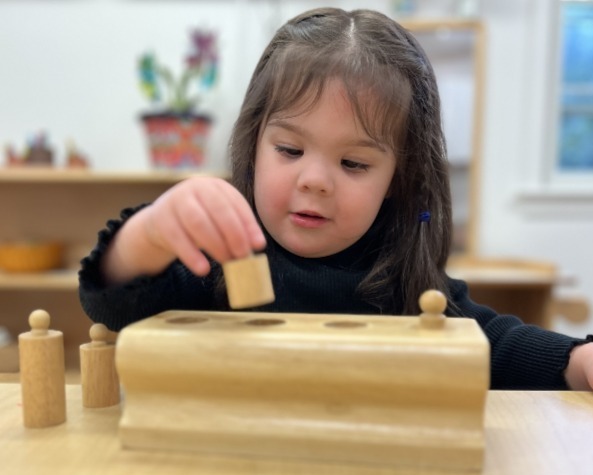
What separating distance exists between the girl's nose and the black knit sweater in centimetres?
13

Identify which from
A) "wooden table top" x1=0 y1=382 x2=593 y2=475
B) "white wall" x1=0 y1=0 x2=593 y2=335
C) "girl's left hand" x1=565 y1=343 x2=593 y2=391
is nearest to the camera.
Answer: "wooden table top" x1=0 y1=382 x2=593 y2=475

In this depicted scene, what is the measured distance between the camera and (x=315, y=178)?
0.61 m

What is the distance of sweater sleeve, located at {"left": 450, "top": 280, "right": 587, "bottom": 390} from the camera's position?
2.10 feet

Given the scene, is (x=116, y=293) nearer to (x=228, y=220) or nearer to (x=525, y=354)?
(x=228, y=220)

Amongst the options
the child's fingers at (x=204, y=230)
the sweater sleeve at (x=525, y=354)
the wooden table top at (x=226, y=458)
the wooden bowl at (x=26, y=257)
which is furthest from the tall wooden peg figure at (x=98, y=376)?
the wooden bowl at (x=26, y=257)

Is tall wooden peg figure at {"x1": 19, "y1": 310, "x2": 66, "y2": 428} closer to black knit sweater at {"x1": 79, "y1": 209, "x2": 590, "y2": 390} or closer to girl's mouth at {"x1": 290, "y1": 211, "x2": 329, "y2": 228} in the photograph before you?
black knit sweater at {"x1": 79, "y1": 209, "x2": 590, "y2": 390}

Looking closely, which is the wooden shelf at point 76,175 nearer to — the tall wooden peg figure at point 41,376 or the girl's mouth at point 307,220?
the girl's mouth at point 307,220

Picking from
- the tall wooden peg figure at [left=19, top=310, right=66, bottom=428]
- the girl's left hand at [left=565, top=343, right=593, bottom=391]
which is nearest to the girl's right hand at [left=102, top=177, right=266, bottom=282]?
the tall wooden peg figure at [left=19, top=310, right=66, bottom=428]

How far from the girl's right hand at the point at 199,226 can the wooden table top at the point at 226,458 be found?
14 cm

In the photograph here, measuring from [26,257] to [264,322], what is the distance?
1.57 meters

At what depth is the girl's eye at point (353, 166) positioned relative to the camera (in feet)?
2.14

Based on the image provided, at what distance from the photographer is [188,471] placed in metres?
0.37

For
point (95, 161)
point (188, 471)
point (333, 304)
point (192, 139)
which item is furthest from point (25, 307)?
point (188, 471)

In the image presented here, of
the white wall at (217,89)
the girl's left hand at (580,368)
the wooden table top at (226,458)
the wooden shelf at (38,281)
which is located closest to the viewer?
the wooden table top at (226,458)
